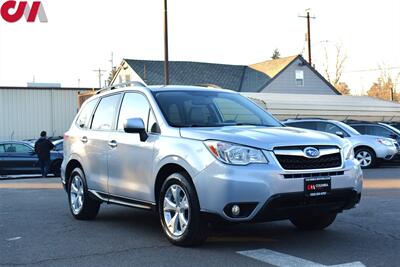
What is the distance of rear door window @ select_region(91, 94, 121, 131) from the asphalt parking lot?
1.38 metres

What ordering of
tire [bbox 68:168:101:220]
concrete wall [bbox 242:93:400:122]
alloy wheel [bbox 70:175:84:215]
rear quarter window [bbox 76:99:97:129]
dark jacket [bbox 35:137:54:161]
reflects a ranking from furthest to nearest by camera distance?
1. concrete wall [bbox 242:93:400:122]
2. dark jacket [bbox 35:137:54:161]
3. rear quarter window [bbox 76:99:97:129]
4. alloy wheel [bbox 70:175:84:215]
5. tire [bbox 68:168:101:220]

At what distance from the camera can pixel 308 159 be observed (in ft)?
19.4

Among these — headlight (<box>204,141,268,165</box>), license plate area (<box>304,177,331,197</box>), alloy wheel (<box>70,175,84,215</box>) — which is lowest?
alloy wheel (<box>70,175,84,215</box>)

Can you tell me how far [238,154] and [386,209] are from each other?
3986mm

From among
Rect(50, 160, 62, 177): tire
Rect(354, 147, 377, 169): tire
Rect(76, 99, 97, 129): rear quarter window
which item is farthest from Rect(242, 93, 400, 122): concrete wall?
Rect(76, 99, 97, 129): rear quarter window

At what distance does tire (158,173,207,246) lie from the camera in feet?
19.7

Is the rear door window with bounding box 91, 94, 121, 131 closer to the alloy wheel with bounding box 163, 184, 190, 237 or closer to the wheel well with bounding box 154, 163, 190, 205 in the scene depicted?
the wheel well with bounding box 154, 163, 190, 205

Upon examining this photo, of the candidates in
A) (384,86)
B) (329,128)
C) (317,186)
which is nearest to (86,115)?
(317,186)

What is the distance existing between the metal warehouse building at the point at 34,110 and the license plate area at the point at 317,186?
1357 inches

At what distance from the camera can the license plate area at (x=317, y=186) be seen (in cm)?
582

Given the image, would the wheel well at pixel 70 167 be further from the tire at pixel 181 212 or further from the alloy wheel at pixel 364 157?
the alloy wheel at pixel 364 157

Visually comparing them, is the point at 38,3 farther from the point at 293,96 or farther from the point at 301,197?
the point at 301,197

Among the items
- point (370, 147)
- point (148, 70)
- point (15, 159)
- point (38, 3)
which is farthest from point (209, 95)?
point (148, 70)

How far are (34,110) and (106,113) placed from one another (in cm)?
3173
